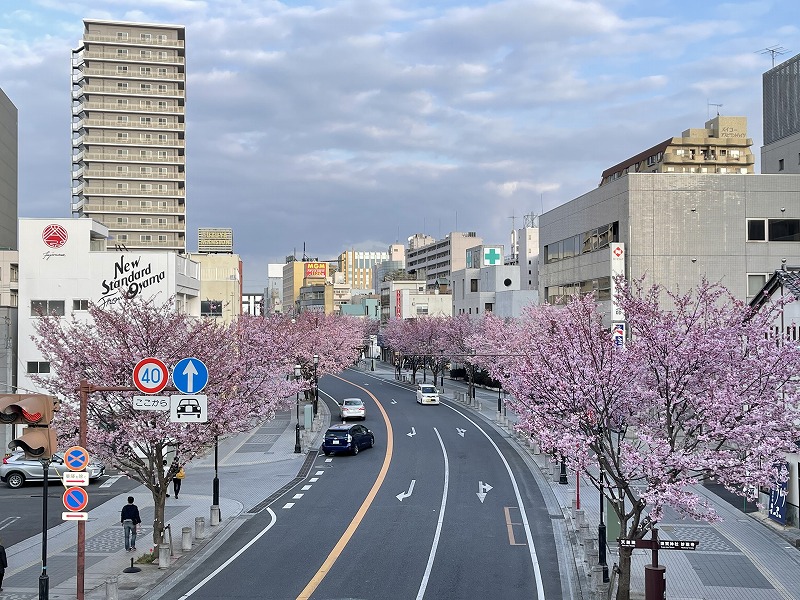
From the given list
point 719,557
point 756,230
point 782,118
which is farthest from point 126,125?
point 719,557

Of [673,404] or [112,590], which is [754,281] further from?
[112,590]

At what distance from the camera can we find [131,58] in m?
99.1

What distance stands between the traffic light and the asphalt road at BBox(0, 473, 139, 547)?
13381 millimetres

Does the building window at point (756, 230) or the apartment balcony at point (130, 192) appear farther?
the apartment balcony at point (130, 192)

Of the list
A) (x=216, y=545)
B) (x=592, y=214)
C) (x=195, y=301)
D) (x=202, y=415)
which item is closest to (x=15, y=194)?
(x=195, y=301)

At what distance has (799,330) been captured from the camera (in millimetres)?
27641

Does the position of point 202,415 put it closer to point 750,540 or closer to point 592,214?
point 750,540

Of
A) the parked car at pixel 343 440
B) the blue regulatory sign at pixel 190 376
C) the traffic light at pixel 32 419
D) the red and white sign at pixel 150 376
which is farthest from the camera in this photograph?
the parked car at pixel 343 440

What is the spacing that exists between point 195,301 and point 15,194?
52.0m

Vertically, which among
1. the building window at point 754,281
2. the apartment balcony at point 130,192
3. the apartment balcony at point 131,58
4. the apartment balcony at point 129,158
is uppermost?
the apartment balcony at point 131,58

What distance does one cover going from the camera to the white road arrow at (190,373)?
19.5 metres

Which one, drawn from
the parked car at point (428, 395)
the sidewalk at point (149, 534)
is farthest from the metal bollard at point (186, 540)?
the parked car at point (428, 395)

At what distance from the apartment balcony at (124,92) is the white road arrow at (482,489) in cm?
7779

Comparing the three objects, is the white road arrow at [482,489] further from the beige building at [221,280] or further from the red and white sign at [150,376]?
the beige building at [221,280]
